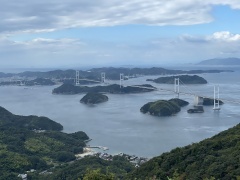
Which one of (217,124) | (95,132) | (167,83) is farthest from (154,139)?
(167,83)

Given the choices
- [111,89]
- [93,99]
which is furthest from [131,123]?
[111,89]

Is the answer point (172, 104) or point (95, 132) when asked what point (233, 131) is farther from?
point (172, 104)

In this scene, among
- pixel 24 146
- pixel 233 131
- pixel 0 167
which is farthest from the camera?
pixel 24 146

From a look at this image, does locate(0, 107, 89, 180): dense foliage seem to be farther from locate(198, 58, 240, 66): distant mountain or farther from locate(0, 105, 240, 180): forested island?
locate(198, 58, 240, 66): distant mountain

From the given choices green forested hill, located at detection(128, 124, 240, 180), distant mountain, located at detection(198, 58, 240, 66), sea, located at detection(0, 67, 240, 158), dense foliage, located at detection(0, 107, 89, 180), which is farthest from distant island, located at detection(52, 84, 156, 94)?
distant mountain, located at detection(198, 58, 240, 66)

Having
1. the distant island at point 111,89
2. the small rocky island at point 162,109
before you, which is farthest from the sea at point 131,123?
the distant island at point 111,89
